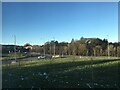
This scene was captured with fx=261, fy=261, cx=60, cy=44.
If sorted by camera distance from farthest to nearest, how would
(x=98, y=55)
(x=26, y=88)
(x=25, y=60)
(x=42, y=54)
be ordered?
(x=98, y=55)
(x=42, y=54)
(x=25, y=60)
(x=26, y=88)

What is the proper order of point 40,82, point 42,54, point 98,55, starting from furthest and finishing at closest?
1. point 98,55
2. point 42,54
3. point 40,82

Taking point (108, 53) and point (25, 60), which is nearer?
point (25, 60)

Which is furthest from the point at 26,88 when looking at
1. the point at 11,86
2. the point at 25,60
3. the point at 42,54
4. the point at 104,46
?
the point at 104,46

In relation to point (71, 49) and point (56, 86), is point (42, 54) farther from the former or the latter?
point (56, 86)

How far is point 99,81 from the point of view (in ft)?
15.9

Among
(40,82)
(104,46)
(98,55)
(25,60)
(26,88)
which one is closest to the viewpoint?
(26,88)

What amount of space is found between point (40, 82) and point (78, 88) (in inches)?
29.4

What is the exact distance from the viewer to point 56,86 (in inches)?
169

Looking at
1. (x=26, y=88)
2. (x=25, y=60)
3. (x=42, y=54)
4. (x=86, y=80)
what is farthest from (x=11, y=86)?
(x=42, y=54)

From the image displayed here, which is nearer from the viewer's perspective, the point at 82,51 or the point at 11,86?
the point at 11,86

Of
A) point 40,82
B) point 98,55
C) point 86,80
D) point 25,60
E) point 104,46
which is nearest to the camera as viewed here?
point 40,82

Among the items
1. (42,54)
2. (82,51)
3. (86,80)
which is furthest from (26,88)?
(82,51)

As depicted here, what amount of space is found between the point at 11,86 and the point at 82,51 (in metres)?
7.24

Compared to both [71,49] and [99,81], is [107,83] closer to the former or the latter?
[99,81]
